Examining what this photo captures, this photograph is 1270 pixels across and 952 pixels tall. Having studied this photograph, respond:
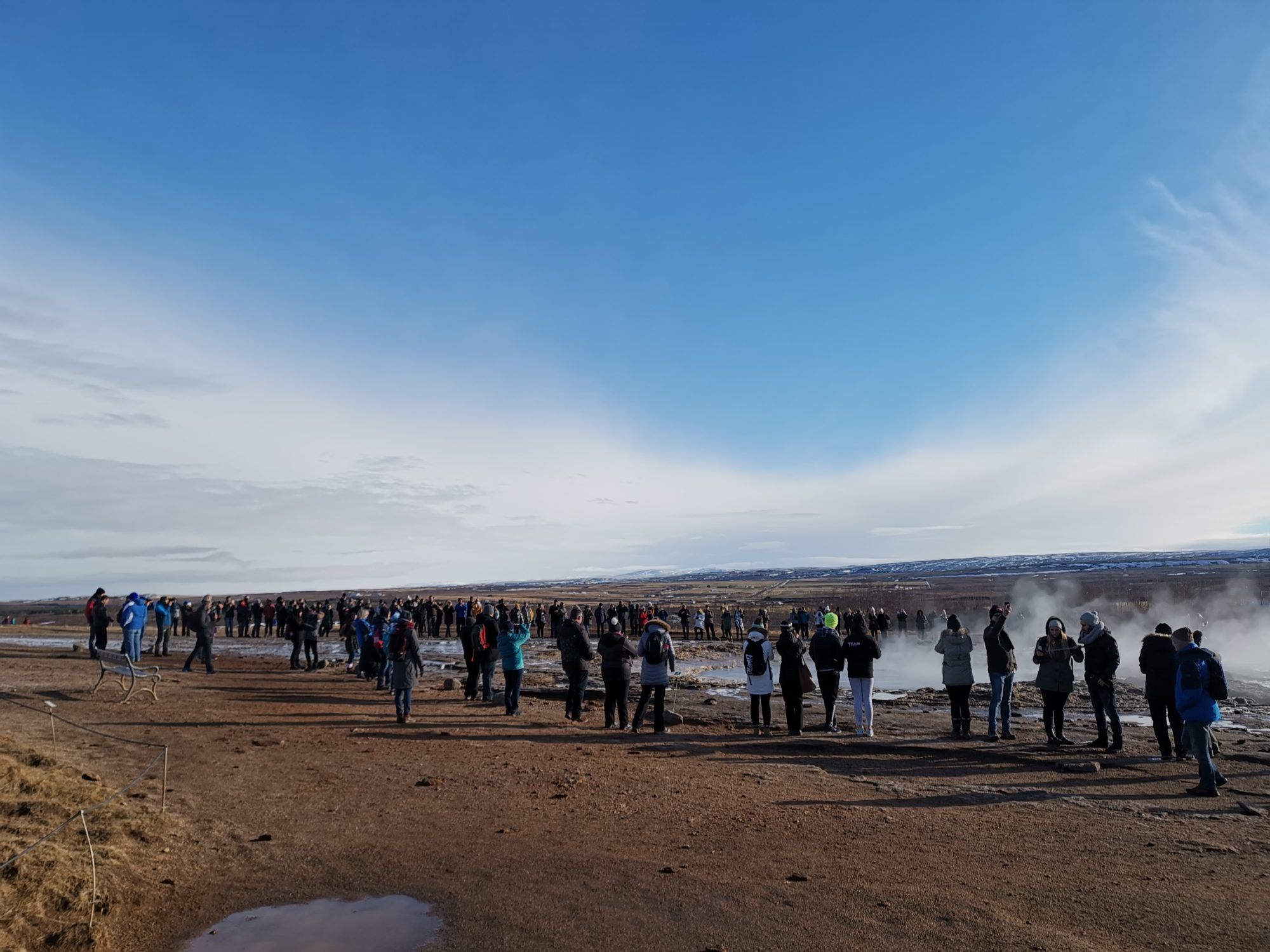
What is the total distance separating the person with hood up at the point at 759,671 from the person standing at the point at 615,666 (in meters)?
2.01

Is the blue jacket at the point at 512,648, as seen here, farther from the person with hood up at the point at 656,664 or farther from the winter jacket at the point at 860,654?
the winter jacket at the point at 860,654

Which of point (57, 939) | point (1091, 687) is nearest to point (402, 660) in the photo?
point (57, 939)

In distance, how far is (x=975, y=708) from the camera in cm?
1725

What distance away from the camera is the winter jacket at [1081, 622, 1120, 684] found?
11469 mm

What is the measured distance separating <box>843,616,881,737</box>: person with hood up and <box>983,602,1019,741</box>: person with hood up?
1.82 m

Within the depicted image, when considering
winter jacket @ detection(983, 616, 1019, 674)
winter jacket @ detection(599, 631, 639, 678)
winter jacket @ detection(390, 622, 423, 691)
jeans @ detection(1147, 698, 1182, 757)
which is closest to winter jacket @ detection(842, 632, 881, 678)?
winter jacket @ detection(983, 616, 1019, 674)

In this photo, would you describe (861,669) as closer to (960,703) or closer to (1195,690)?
(960,703)

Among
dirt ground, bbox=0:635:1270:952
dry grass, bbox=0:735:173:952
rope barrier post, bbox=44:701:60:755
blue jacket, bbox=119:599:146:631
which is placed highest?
blue jacket, bbox=119:599:146:631

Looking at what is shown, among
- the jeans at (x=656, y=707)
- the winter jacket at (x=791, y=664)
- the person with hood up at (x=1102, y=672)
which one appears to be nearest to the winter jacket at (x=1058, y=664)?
the person with hood up at (x=1102, y=672)

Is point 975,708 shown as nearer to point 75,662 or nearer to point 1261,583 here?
point 75,662

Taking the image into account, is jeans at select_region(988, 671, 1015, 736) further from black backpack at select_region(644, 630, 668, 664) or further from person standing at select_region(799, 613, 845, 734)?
black backpack at select_region(644, 630, 668, 664)

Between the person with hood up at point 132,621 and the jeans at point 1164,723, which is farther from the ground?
the person with hood up at point 132,621

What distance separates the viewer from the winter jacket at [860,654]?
1270 cm

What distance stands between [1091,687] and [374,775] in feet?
35.0
